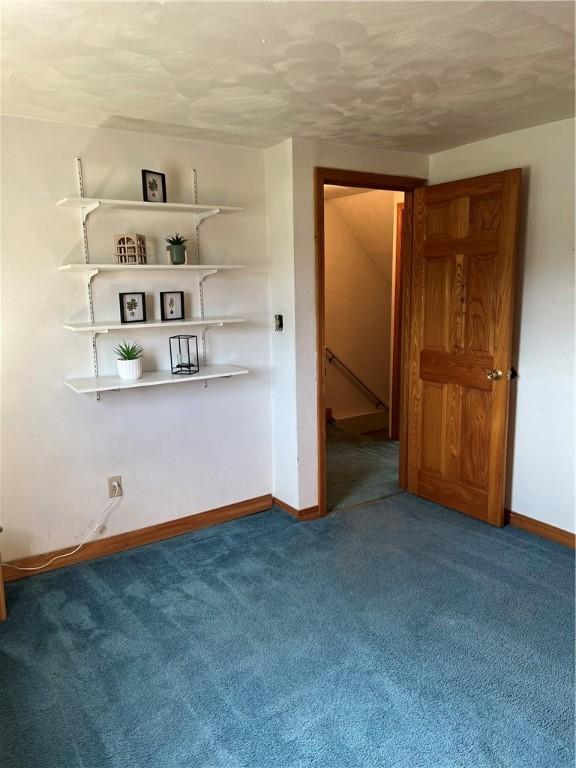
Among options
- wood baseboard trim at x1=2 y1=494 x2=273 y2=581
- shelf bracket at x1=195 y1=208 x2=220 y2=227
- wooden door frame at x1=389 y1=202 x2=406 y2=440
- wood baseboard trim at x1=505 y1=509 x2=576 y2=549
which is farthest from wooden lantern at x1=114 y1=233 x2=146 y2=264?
wooden door frame at x1=389 y1=202 x2=406 y2=440

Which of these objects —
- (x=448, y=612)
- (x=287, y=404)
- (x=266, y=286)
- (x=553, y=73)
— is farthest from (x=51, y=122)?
(x=448, y=612)

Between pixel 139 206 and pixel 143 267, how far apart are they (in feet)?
1.03

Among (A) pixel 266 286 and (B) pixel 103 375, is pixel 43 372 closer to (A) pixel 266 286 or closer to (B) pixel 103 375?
(B) pixel 103 375

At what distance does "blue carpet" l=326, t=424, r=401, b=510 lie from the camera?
12.6 ft

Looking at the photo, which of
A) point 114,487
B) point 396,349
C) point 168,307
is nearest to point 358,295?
point 396,349

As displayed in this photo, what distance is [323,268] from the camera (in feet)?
10.8

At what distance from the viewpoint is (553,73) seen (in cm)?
218

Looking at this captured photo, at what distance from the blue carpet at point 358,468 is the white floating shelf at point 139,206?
1.97 meters

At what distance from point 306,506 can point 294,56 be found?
7.98ft

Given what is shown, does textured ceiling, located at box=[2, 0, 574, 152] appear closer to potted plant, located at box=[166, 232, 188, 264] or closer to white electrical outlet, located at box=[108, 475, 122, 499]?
potted plant, located at box=[166, 232, 188, 264]

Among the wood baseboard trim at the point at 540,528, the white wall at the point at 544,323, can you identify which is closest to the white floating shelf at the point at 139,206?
the white wall at the point at 544,323

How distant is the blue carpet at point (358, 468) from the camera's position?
385 cm

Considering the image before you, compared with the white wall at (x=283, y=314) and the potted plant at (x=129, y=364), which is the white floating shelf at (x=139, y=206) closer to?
the white wall at (x=283, y=314)

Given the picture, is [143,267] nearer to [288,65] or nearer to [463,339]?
[288,65]
